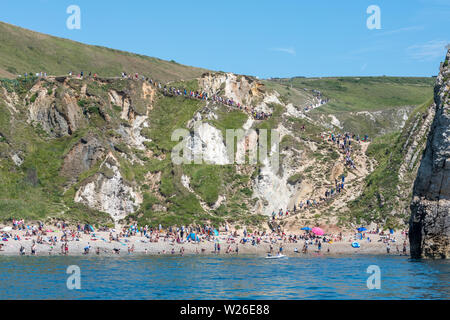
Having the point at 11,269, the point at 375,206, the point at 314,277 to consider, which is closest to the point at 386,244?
the point at 375,206

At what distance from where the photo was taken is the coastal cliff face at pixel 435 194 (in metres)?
58.3

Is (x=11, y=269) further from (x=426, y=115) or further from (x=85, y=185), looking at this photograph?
(x=426, y=115)

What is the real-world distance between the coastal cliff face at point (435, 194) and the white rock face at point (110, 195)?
43.8m

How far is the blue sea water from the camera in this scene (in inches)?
1607

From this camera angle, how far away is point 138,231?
82438mm

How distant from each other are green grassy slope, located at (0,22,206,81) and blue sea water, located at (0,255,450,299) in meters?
79.7

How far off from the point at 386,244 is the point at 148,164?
4224cm

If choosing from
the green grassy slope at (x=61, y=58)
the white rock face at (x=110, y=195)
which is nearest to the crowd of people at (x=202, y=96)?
the white rock face at (x=110, y=195)

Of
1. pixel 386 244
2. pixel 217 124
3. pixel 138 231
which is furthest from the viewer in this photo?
pixel 217 124

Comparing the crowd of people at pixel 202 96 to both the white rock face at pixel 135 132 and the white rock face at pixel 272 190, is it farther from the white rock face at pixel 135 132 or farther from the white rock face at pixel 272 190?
the white rock face at pixel 272 190

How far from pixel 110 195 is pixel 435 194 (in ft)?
157

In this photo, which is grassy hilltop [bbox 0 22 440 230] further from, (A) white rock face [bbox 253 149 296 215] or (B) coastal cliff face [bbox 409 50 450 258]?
(B) coastal cliff face [bbox 409 50 450 258]

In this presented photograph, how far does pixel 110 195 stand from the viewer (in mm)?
87812

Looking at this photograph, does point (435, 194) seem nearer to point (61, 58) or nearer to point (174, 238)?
point (174, 238)
